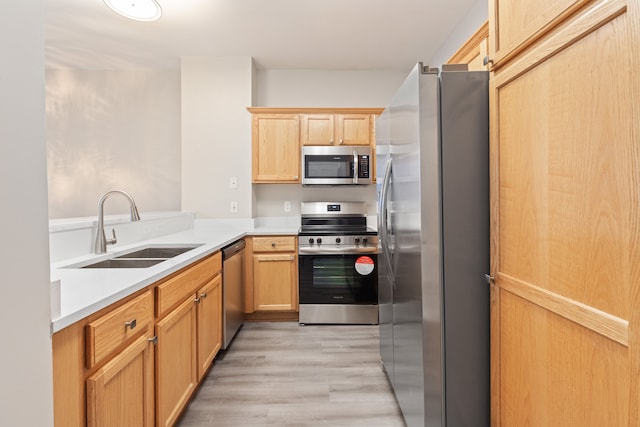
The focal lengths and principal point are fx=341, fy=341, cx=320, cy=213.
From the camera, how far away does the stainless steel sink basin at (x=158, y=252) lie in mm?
2215

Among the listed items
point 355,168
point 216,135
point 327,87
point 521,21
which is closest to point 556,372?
point 521,21

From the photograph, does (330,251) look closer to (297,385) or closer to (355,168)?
(355,168)

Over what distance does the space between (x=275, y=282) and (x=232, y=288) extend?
60 cm

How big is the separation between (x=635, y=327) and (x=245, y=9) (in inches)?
117

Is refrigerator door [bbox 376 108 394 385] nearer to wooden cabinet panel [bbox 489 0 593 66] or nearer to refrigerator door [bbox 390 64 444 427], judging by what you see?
refrigerator door [bbox 390 64 444 427]

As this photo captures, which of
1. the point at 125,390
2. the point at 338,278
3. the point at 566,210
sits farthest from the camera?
the point at 338,278

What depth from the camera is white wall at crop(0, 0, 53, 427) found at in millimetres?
690

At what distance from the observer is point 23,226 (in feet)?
2.41

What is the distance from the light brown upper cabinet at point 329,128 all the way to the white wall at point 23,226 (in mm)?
2881

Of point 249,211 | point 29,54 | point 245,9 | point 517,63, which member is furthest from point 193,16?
point 517,63

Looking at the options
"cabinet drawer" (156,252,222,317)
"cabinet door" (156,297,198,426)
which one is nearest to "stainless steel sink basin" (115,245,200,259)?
"cabinet drawer" (156,252,222,317)

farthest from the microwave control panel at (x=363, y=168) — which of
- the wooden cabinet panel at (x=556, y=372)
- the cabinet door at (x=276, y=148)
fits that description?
the wooden cabinet panel at (x=556, y=372)

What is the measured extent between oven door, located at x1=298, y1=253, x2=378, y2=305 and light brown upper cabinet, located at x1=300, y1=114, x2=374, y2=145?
1.23m

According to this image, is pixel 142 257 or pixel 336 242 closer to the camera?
pixel 142 257
